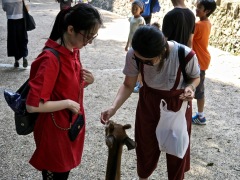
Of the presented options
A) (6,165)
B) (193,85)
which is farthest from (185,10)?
(6,165)

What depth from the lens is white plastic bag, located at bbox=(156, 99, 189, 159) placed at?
80.4 inches

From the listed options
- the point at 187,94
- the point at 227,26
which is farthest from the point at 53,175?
the point at 227,26

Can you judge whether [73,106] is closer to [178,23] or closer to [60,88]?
[60,88]

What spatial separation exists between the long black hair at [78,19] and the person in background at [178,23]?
1804mm

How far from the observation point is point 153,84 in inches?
83.3

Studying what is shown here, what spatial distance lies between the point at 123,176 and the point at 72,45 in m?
1.67

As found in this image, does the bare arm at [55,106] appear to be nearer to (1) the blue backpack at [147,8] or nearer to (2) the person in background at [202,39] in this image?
(2) the person in background at [202,39]

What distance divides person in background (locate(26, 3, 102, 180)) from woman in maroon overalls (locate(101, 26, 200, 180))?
31 centimetres

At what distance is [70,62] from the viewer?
1785 mm

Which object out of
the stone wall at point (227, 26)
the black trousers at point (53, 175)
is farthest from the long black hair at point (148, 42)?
the stone wall at point (227, 26)

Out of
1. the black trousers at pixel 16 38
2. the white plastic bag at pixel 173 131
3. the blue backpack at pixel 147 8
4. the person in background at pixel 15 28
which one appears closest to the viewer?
the white plastic bag at pixel 173 131

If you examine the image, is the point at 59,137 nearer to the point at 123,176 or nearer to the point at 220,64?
the point at 123,176

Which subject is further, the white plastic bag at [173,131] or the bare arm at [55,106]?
the white plastic bag at [173,131]

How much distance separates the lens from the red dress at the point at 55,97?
1643 mm
